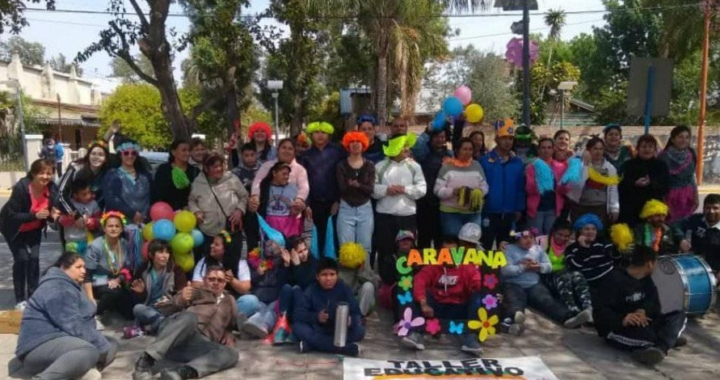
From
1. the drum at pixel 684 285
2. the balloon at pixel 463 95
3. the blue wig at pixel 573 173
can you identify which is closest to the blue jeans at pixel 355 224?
the blue wig at pixel 573 173

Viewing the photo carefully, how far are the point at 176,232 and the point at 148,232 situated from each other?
26cm

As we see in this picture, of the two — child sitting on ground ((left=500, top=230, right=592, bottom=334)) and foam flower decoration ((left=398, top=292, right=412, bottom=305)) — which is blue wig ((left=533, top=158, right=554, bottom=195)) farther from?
foam flower decoration ((left=398, top=292, right=412, bottom=305))

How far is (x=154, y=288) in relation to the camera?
5750 millimetres

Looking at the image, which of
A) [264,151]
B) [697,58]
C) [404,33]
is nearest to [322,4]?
[404,33]

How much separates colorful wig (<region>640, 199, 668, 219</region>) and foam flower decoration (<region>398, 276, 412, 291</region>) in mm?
2782

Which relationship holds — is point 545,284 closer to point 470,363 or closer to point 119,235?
point 470,363

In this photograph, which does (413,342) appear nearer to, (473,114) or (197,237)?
(197,237)

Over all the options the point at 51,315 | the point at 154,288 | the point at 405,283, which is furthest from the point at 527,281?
the point at 51,315

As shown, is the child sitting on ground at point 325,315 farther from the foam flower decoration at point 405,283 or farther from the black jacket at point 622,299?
the black jacket at point 622,299

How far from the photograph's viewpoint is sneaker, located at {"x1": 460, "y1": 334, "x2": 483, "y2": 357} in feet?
17.1

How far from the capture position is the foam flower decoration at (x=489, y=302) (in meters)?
5.46

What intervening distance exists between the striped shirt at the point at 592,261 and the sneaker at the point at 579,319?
1.80ft

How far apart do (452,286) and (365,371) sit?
1.28m

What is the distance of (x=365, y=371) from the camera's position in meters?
4.85
